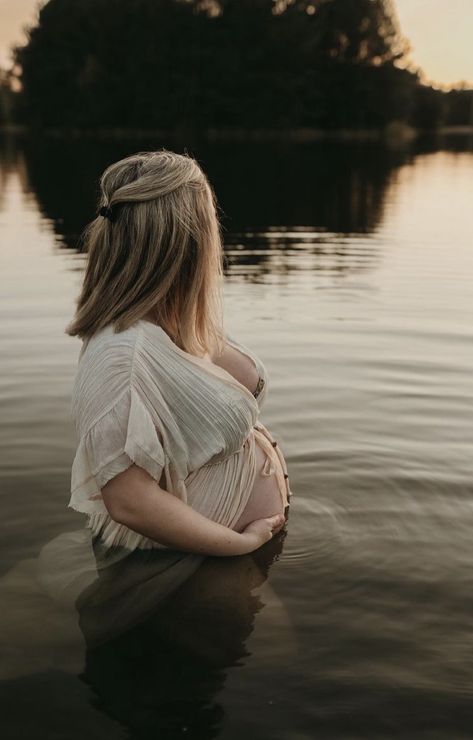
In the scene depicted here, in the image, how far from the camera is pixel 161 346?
2.94 metres

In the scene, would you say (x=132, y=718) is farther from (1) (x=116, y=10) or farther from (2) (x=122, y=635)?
(1) (x=116, y=10)

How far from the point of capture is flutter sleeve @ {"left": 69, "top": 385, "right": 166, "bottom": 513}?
2.84 m

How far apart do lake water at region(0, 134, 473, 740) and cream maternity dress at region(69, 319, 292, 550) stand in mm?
321

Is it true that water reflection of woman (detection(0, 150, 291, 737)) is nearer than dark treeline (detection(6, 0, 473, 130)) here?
Yes

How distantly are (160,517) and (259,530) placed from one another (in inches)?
23.3

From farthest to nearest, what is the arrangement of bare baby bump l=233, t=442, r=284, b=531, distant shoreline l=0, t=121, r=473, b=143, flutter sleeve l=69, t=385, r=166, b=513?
distant shoreline l=0, t=121, r=473, b=143 → bare baby bump l=233, t=442, r=284, b=531 → flutter sleeve l=69, t=385, r=166, b=513

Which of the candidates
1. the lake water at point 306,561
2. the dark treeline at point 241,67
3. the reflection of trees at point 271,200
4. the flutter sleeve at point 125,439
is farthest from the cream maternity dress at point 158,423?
the dark treeline at point 241,67

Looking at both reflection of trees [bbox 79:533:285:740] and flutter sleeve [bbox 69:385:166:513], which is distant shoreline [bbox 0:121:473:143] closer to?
reflection of trees [bbox 79:533:285:740]

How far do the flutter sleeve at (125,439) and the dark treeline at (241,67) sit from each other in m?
78.8

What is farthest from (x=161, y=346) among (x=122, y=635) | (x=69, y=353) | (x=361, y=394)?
(x=69, y=353)

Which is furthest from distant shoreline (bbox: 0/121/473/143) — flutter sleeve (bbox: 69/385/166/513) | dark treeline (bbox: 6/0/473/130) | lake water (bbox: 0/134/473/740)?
flutter sleeve (bbox: 69/385/166/513)

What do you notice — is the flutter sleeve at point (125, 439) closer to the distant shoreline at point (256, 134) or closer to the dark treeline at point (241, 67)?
the distant shoreline at point (256, 134)

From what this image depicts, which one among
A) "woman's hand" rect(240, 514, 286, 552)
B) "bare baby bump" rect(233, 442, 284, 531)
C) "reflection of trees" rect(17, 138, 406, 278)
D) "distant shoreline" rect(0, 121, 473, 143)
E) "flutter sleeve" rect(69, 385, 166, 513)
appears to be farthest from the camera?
"distant shoreline" rect(0, 121, 473, 143)

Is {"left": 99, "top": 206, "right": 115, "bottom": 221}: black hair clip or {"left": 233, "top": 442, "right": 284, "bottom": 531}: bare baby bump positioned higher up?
{"left": 99, "top": 206, "right": 115, "bottom": 221}: black hair clip
